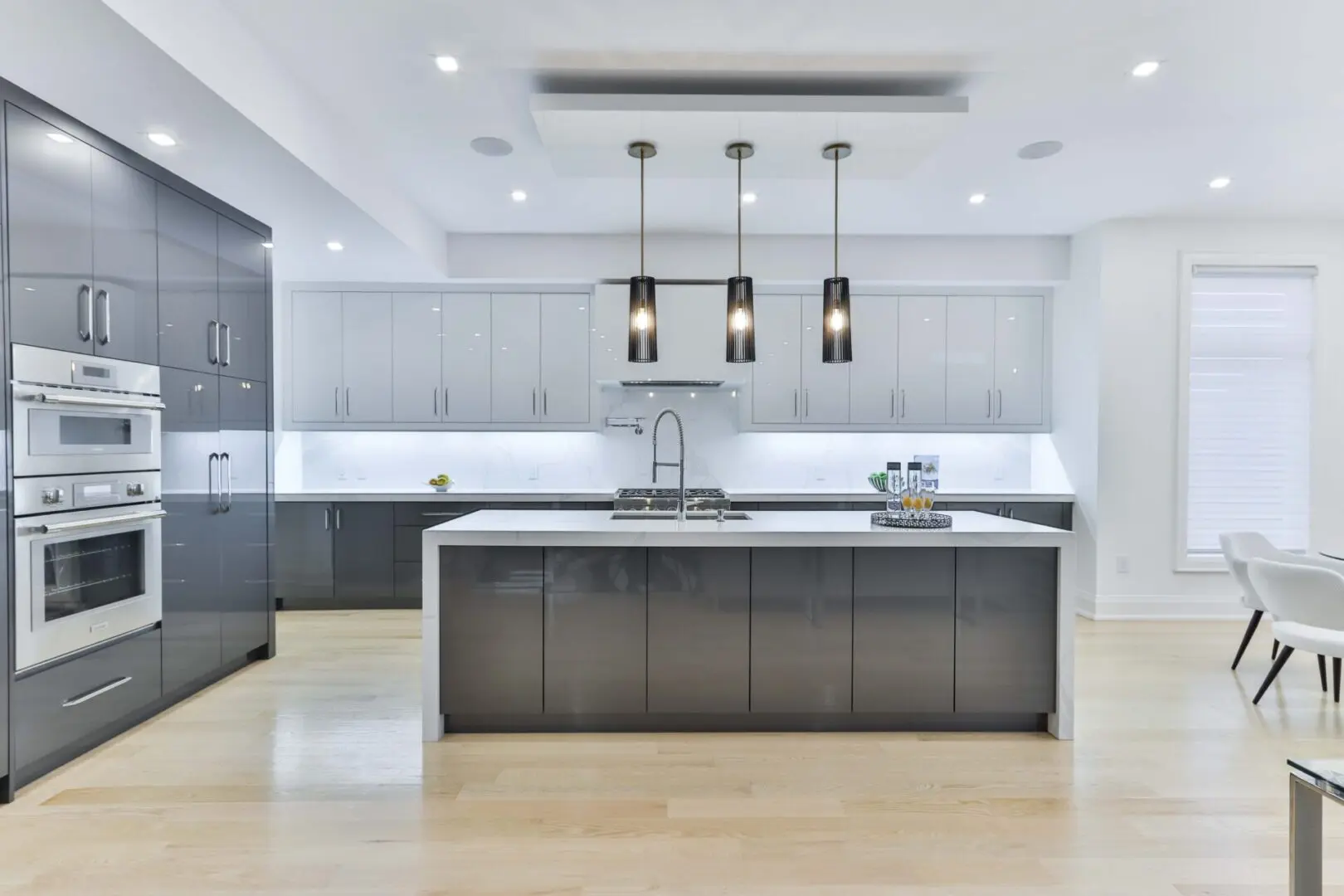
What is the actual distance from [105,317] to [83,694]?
57.6 inches

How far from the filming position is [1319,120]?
137 inches

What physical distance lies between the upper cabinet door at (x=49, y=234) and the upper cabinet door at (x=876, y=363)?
4700 millimetres

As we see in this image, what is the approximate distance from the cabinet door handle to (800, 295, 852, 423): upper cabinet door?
4.38 m

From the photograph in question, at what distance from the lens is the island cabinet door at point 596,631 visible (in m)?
3.10

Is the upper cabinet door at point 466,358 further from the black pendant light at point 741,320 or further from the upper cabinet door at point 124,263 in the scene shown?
the black pendant light at point 741,320

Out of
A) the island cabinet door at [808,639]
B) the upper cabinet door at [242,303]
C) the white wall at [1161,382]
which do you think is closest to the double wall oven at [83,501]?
the upper cabinet door at [242,303]

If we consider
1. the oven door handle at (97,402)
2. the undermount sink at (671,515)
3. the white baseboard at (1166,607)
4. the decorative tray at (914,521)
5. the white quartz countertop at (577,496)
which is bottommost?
the white baseboard at (1166,607)

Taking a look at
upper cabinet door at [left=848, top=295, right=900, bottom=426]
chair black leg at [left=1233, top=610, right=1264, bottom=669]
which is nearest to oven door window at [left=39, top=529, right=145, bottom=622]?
upper cabinet door at [left=848, top=295, right=900, bottom=426]

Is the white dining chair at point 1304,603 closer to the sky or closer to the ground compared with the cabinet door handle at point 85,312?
closer to the ground

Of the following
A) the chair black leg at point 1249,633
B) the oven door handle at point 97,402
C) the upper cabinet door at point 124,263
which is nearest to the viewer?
the oven door handle at point 97,402

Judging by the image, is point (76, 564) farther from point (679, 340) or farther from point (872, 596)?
point (679, 340)

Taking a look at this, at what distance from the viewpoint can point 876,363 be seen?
5.79 m

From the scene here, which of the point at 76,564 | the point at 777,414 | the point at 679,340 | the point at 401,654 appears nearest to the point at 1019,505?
the point at 777,414

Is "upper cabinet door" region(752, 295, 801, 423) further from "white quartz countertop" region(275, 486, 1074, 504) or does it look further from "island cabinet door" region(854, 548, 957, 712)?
"island cabinet door" region(854, 548, 957, 712)
